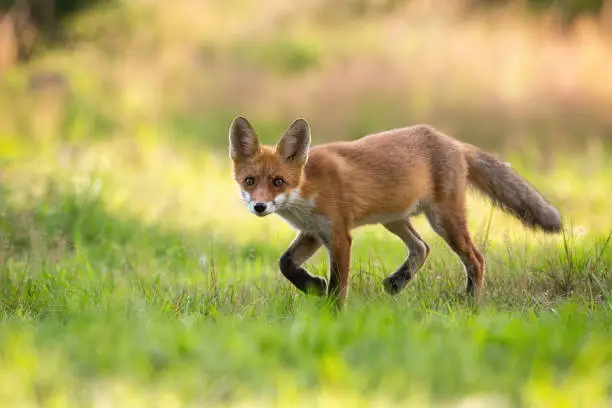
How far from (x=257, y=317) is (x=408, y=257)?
1840 millimetres

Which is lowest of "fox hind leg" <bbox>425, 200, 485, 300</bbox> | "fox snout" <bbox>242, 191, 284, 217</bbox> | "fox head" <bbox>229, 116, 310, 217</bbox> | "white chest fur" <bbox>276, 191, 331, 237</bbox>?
"fox hind leg" <bbox>425, 200, 485, 300</bbox>

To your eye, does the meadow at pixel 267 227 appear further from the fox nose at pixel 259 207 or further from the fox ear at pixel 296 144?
the fox ear at pixel 296 144

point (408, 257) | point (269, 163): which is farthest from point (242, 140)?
point (408, 257)

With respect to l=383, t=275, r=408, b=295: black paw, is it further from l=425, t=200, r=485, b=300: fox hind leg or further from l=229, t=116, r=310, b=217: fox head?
l=229, t=116, r=310, b=217: fox head

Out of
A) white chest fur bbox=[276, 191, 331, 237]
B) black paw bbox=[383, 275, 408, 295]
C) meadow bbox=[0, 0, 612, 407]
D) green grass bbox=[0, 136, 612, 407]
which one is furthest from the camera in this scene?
black paw bbox=[383, 275, 408, 295]

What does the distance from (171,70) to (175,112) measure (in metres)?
1.61

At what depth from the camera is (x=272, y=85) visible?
1569 cm

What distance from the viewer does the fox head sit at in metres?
5.72

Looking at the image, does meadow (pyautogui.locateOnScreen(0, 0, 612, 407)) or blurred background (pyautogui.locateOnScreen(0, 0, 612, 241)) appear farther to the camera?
blurred background (pyautogui.locateOnScreen(0, 0, 612, 241))

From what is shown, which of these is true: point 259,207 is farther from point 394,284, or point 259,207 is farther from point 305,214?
point 394,284

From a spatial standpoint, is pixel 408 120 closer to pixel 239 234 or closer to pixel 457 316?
pixel 239 234

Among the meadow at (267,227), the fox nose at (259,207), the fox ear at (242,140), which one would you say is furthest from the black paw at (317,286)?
the fox ear at (242,140)

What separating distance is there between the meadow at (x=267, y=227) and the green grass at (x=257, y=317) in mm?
17

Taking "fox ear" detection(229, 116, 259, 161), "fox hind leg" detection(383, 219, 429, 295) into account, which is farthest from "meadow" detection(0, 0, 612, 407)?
"fox ear" detection(229, 116, 259, 161)
